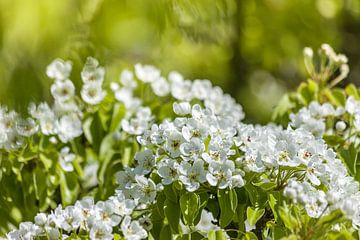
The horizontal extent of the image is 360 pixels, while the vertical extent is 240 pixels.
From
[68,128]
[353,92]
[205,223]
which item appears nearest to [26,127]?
[68,128]

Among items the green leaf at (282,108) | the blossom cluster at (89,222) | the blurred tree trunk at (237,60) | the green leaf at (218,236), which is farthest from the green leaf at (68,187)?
the blurred tree trunk at (237,60)

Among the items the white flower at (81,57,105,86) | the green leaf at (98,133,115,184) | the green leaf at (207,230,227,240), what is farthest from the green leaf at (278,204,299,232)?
the white flower at (81,57,105,86)

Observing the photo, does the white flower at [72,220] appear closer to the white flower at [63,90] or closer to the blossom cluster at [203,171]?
the blossom cluster at [203,171]

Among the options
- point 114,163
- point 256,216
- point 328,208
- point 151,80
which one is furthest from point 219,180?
point 151,80

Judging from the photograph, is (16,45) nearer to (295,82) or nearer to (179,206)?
(179,206)

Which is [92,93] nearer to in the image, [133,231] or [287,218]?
[133,231]

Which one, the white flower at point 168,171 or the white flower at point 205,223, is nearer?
the white flower at point 168,171

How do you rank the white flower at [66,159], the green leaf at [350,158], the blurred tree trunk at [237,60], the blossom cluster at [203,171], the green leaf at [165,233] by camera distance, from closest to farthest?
the blossom cluster at [203,171] → the green leaf at [165,233] → the green leaf at [350,158] → the white flower at [66,159] → the blurred tree trunk at [237,60]
